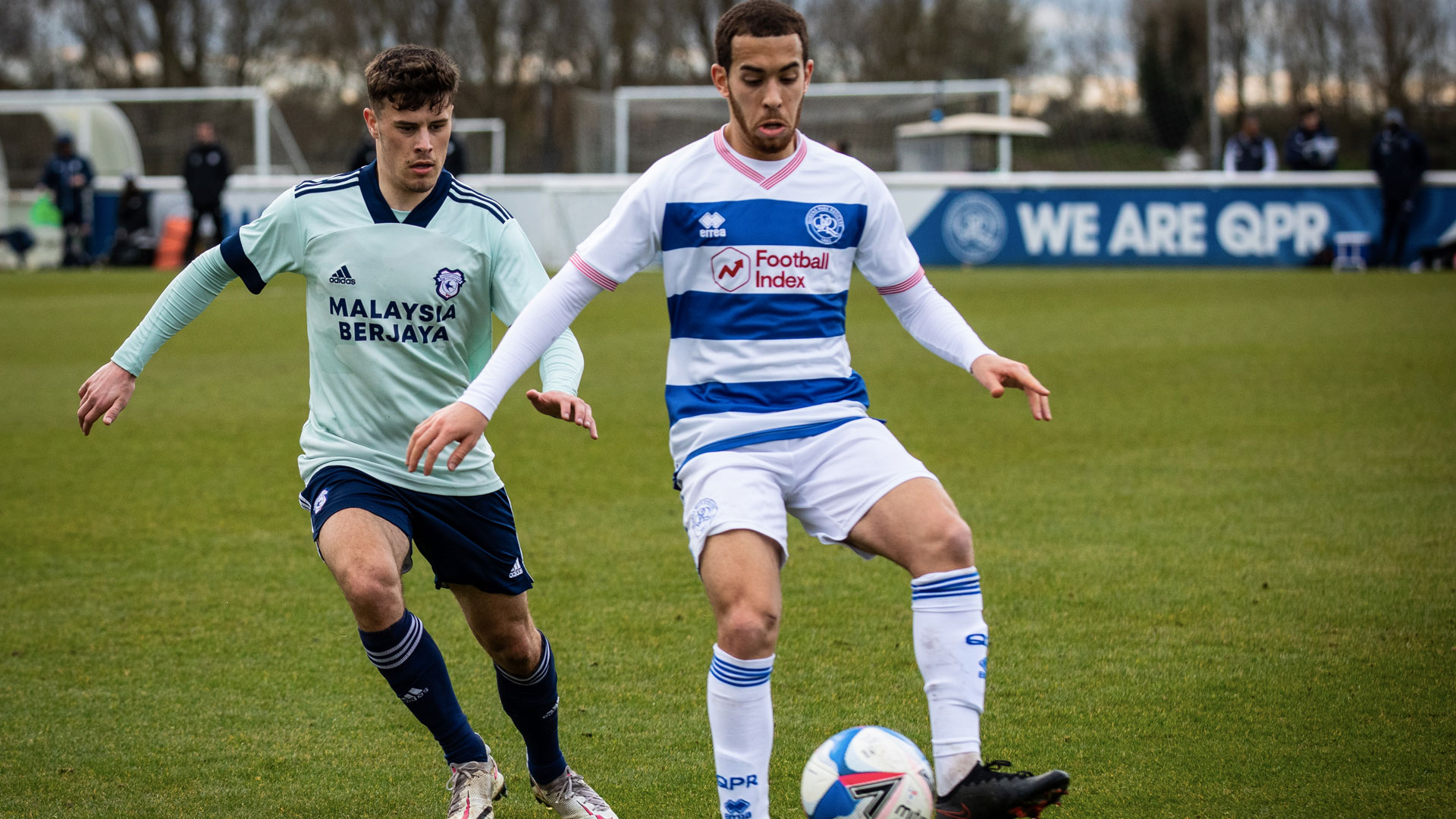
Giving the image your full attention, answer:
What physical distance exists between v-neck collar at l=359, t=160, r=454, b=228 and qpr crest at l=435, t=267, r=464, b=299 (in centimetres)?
14

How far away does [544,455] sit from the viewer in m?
9.01

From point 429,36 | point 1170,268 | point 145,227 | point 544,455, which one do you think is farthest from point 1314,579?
point 429,36

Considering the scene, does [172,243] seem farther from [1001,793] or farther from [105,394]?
[1001,793]

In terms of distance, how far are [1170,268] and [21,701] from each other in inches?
790

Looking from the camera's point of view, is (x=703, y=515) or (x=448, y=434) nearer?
(x=448, y=434)

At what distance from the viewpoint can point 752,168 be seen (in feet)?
11.4

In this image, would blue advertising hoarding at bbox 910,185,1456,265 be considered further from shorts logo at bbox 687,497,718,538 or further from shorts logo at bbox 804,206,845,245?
shorts logo at bbox 687,497,718,538

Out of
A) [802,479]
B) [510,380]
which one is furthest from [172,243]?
[802,479]

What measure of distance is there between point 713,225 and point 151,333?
1572mm

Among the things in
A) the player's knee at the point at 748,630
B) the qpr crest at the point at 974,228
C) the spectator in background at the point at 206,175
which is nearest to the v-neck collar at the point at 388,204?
the player's knee at the point at 748,630

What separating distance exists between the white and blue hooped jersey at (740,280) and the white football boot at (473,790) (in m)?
0.98

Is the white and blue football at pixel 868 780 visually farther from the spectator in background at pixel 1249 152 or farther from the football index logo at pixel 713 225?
the spectator in background at pixel 1249 152

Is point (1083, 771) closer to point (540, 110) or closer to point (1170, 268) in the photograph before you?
point (1170, 268)

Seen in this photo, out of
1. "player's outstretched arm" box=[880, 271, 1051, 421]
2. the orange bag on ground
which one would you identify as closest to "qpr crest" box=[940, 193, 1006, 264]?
the orange bag on ground
